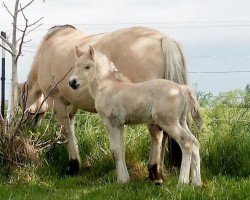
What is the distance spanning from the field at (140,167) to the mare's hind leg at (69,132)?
15 centimetres

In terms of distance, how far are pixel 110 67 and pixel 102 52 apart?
559 mm

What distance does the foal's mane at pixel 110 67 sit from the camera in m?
7.32

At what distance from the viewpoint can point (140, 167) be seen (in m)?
8.13

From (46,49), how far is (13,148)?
198cm

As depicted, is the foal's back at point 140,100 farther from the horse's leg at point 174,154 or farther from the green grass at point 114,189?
the horse's leg at point 174,154

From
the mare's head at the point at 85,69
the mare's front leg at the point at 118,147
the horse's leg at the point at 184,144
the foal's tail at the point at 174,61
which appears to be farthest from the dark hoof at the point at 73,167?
the horse's leg at the point at 184,144

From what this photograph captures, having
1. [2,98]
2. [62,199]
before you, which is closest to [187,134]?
[62,199]

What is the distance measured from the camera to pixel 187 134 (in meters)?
6.53

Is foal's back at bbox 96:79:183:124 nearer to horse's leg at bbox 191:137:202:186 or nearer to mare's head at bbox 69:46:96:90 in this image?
mare's head at bbox 69:46:96:90

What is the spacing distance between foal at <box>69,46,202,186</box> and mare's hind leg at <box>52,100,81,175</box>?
4.59 ft

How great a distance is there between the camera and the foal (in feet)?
21.3

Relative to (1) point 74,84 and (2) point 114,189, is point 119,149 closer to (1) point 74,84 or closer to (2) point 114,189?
(2) point 114,189

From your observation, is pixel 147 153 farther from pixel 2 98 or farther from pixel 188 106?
pixel 2 98

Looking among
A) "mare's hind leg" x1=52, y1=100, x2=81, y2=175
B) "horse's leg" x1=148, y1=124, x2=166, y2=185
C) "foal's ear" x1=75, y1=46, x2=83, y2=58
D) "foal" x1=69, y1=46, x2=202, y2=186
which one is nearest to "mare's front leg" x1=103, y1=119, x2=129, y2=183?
"foal" x1=69, y1=46, x2=202, y2=186
